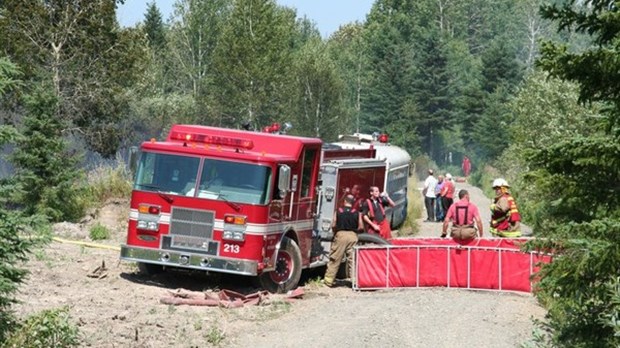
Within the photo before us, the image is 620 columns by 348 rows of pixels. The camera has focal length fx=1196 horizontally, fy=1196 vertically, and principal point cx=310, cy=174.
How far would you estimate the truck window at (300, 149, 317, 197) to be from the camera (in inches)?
800

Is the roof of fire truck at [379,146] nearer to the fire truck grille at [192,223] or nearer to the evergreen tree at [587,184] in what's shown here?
the fire truck grille at [192,223]

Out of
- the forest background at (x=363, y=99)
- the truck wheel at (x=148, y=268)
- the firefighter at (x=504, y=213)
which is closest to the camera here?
the forest background at (x=363, y=99)

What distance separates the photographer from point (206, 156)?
19.1 m

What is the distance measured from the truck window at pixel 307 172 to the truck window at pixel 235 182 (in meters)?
1.44

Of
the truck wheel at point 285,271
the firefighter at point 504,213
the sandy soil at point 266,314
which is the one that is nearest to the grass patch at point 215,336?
the sandy soil at point 266,314

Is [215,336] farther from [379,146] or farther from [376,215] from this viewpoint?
[379,146]

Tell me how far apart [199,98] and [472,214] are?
155ft

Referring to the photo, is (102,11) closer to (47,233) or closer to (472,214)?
(472,214)

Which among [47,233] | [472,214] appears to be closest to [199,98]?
[472,214]

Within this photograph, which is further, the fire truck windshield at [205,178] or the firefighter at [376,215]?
the firefighter at [376,215]

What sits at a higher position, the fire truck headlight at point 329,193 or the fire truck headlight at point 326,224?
the fire truck headlight at point 329,193

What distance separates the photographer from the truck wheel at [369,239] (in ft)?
70.3

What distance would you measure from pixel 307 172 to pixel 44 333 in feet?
29.3

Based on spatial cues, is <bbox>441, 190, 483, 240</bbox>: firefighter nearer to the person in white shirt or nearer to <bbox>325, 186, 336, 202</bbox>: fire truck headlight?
<bbox>325, 186, 336, 202</bbox>: fire truck headlight
